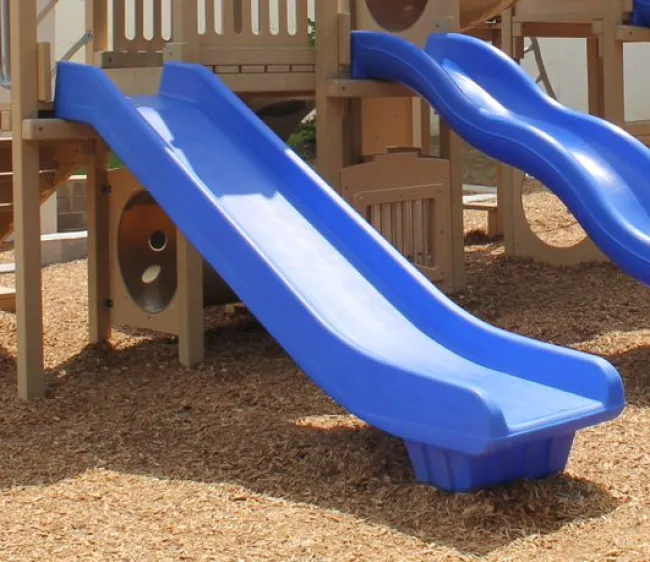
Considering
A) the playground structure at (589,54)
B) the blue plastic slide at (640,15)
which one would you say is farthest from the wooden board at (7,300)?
the blue plastic slide at (640,15)

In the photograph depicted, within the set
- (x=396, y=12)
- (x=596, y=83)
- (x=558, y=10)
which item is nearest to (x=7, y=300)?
(x=396, y=12)

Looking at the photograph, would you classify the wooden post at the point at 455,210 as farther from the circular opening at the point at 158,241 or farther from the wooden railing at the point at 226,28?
the circular opening at the point at 158,241

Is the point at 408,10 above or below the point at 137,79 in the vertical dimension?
above

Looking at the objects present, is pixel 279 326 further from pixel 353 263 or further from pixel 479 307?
pixel 479 307

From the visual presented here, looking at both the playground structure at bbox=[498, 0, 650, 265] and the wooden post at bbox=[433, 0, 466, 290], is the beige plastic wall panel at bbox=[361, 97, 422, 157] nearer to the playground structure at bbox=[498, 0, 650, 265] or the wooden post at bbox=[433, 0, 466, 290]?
the wooden post at bbox=[433, 0, 466, 290]

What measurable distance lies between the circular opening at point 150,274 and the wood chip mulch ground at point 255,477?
1.24 feet

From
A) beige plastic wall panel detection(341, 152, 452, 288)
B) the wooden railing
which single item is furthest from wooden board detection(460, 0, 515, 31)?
the wooden railing

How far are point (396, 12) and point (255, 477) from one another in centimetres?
454

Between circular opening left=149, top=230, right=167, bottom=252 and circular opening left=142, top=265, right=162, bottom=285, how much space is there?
0.11m

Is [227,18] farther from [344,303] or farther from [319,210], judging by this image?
[344,303]

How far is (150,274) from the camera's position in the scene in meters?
6.65

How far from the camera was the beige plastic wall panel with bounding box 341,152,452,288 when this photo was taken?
7086 mm

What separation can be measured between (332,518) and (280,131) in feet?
15.8

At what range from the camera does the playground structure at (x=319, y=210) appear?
13.1 ft
